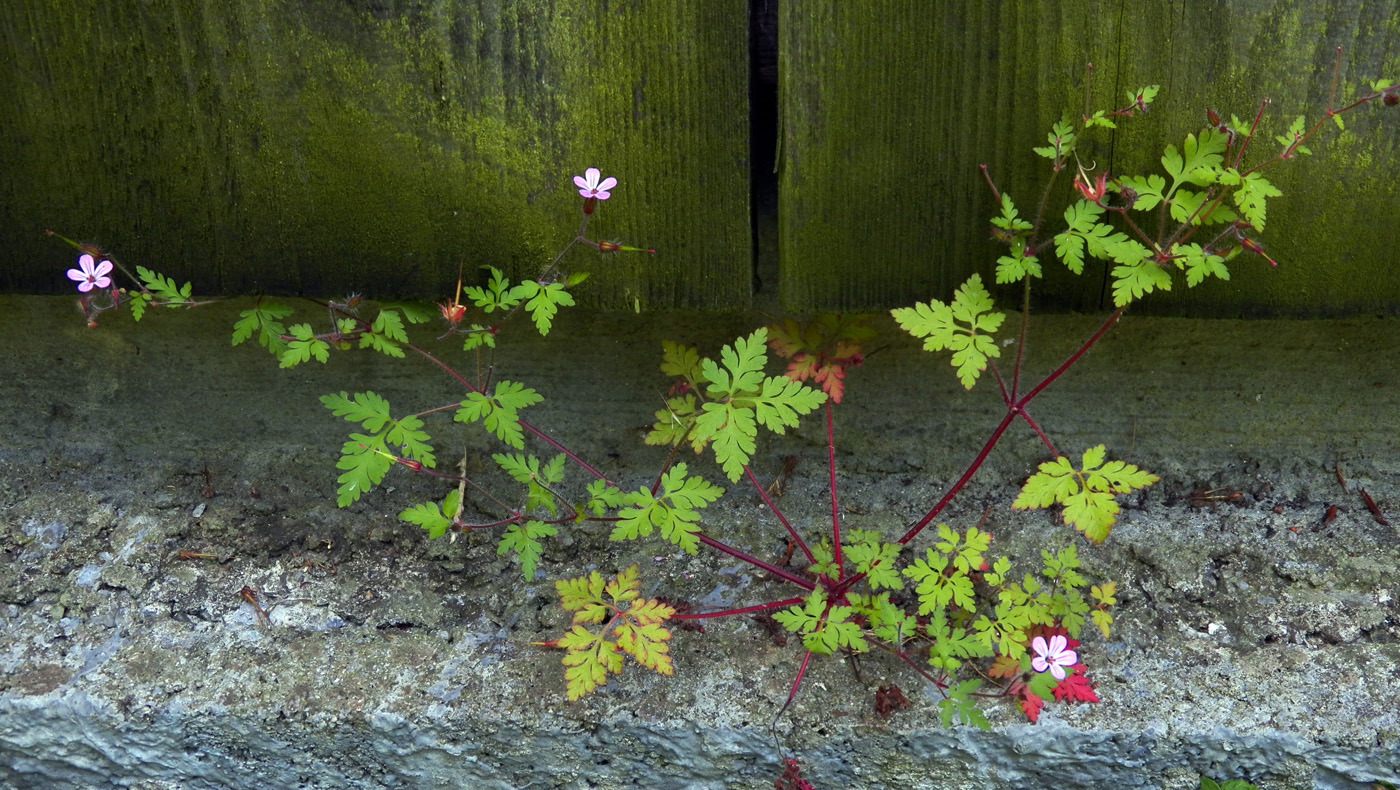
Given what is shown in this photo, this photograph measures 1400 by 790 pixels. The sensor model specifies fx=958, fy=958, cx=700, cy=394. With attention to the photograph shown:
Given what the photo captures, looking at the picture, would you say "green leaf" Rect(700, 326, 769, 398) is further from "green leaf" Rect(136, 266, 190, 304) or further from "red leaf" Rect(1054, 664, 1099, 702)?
"green leaf" Rect(136, 266, 190, 304)

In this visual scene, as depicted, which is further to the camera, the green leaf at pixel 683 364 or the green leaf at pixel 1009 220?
the green leaf at pixel 683 364

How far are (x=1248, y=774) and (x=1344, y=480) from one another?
0.71m

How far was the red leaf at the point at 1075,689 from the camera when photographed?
5.43ft

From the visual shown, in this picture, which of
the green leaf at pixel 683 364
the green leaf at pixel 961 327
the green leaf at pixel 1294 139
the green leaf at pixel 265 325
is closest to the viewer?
the green leaf at pixel 1294 139

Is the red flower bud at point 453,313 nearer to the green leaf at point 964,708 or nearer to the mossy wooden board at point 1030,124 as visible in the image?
the mossy wooden board at point 1030,124

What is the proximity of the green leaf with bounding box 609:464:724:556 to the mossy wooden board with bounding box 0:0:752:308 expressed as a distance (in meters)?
0.35

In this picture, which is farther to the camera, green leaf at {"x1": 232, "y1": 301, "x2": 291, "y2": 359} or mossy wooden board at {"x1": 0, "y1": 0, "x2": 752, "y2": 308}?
green leaf at {"x1": 232, "y1": 301, "x2": 291, "y2": 359}

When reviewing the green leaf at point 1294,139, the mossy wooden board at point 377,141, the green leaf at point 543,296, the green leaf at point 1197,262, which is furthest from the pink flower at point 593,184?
the green leaf at point 1294,139

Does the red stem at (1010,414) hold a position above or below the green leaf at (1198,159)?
below

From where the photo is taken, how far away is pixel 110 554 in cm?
198

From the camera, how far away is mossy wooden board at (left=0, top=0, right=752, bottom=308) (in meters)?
1.62

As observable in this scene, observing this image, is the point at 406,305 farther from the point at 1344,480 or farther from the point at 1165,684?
the point at 1344,480

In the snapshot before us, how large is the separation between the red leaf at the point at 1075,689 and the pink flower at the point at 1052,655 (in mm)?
33

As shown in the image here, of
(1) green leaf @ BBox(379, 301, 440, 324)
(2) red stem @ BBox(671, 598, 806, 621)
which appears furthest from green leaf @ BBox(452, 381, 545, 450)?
(2) red stem @ BBox(671, 598, 806, 621)
